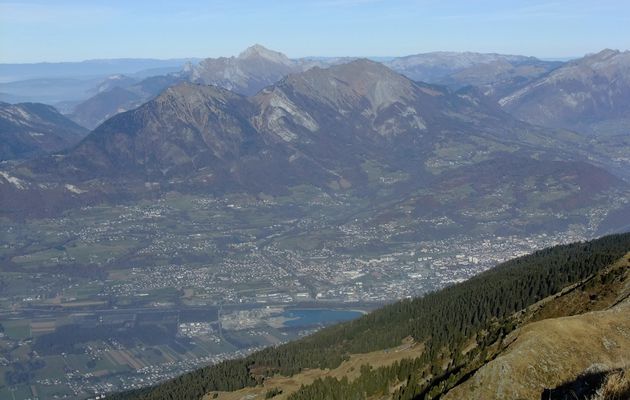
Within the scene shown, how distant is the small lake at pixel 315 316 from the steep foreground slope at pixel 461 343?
5886 cm

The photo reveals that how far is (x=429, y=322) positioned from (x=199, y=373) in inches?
1469

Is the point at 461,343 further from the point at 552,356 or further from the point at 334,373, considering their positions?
the point at 552,356


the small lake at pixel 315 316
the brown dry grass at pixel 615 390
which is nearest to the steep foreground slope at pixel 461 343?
the brown dry grass at pixel 615 390

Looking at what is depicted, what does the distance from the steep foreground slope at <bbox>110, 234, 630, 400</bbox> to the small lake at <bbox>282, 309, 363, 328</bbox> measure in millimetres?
58856

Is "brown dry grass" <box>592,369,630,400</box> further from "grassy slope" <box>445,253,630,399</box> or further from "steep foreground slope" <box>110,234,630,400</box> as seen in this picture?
"steep foreground slope" <box>110,234,630,400</box>

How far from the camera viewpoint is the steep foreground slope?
50000mm

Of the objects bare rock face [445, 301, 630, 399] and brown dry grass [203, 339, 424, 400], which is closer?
bare rock face [445, 301, 630, 399]

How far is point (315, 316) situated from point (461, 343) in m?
112

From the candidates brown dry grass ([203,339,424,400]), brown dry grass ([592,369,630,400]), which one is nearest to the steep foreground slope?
brown dry grass ([203,339,424,400])

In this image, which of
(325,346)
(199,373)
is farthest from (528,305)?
(199,373)

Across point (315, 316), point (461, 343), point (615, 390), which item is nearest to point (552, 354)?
point (615, 390)

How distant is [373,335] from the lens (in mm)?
104812

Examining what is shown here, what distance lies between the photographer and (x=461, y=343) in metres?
78.2

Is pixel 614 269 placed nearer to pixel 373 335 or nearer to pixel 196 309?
pixel 373 335
